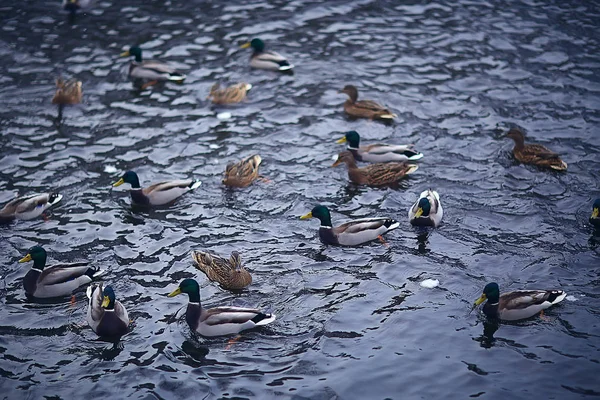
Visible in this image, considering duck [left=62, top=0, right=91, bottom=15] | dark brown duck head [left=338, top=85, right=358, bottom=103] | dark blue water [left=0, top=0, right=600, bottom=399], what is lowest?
dark blue water [left=0, top=0, right=600, bottom=399]

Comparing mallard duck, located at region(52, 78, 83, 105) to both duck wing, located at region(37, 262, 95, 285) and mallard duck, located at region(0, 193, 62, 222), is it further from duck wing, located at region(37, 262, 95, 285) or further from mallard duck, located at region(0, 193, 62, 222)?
duck wing, located at region(37, 262, 95, 285)

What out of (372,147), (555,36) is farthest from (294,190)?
(555,36)

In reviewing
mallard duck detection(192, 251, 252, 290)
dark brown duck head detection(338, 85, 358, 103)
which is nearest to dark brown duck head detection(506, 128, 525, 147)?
dark brown duck head detection(338, 85, 358, 103)

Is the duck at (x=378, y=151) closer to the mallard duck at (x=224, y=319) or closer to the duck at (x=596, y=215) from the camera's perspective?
the duck at (x=596, y=215)

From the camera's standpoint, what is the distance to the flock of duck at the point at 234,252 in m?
11.3

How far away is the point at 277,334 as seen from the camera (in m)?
11.3

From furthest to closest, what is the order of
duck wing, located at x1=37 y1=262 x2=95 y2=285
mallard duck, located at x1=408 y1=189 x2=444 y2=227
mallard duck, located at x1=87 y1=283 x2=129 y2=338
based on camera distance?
mallard duck, located at x1=408 y1=189 x2=444 y2=227, duck wing, located at x1=37 y1=262 x2=95 y2=285, mallard duck, located at x1=87 y1=283 x2=129 y2=338

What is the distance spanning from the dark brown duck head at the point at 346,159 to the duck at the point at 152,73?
510cm

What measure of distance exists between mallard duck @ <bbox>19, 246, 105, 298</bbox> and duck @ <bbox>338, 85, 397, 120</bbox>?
288 inches

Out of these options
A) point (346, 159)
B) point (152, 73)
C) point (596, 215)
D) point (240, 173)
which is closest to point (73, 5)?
point (152, 73)

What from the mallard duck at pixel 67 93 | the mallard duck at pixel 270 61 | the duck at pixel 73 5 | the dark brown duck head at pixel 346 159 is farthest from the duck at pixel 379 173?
the duck at pixel 73 5

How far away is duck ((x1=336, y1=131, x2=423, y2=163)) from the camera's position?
15625 millimetres

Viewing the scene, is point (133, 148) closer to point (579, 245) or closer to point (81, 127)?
point (81, 127)

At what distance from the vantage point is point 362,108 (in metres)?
17.2
